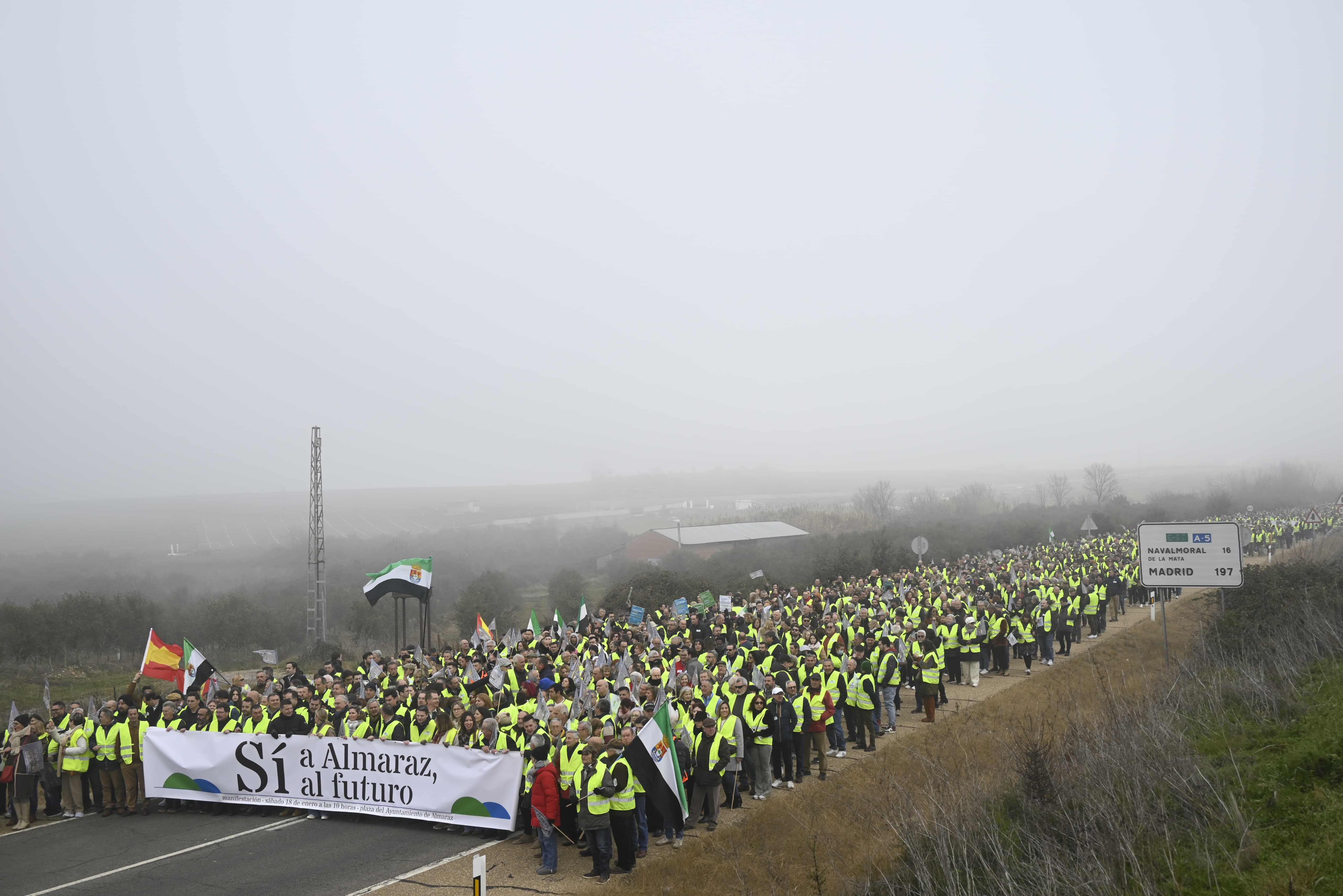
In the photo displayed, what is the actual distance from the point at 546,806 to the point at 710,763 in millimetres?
2280

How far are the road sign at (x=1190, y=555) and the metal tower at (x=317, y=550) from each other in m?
31.0

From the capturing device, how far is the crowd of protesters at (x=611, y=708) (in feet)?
34.2

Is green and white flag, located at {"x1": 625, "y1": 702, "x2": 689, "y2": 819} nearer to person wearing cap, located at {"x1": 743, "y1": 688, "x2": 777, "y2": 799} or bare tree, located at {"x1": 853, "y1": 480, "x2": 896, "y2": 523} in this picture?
person wearing cap, located at {"x1": 743, "y1": 688, "x2": 777, "y2": 799}

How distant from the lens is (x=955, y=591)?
26516 mm

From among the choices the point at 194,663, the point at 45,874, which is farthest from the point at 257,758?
the point at 194,663

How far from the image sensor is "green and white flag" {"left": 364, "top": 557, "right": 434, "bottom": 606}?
79.4 feet

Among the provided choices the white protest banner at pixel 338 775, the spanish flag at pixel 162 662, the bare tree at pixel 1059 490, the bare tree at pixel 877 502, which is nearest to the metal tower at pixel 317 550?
the spanish flag at pixel 162 662

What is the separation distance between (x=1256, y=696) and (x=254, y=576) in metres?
94.5

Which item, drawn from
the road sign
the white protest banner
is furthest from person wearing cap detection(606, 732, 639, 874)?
the road sign

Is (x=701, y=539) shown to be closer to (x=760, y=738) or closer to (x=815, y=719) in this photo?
(x=815, y=719)

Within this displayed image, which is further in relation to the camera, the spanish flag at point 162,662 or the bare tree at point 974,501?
the bare tree at point 974,501

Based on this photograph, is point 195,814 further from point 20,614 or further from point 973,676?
point 20,614

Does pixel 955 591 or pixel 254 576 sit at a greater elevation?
pixel 955 591

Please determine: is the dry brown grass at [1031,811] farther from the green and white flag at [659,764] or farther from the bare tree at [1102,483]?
the bare tree at [1102,483]
